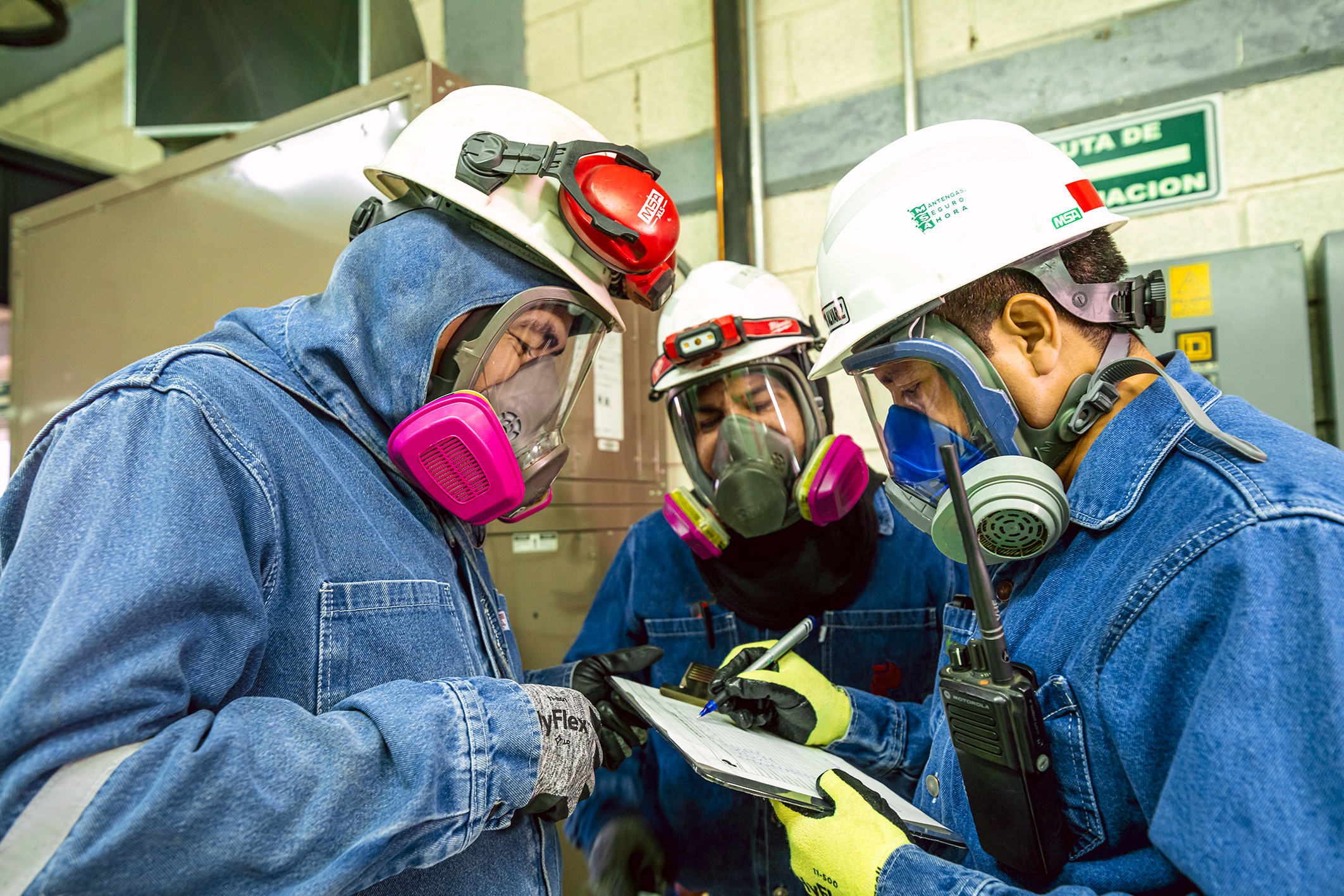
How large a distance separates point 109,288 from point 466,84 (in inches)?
62.5

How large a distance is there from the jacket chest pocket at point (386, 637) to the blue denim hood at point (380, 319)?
23 cm

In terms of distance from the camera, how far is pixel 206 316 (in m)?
2.21

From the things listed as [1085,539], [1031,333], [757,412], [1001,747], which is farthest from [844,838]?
[757,412]

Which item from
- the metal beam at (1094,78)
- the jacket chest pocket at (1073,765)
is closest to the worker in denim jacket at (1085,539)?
the jacket chest pocket at (1073,765)

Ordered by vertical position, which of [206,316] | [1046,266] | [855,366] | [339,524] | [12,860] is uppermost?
[206,316]

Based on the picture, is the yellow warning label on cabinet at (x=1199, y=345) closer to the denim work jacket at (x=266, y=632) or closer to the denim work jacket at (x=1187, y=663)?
the denim work jacket at (x=1187, y=663)

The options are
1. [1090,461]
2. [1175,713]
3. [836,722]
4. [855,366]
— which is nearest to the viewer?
[1175,713]

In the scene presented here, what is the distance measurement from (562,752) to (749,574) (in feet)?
2.78

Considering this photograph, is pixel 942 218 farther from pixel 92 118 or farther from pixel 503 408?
pixel 92 118

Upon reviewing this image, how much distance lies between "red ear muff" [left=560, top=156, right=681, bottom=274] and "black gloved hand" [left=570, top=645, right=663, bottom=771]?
0.76 meters

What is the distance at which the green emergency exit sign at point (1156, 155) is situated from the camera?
6.77ft

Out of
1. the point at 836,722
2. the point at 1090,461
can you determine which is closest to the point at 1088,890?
the point at 1090,461

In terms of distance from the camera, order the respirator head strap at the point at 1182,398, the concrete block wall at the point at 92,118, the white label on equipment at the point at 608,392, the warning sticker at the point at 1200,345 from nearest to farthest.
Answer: the respirator head strap at the point at 1182,398 → the warning sticker at the point at 1200,345 → the white label on equipment at the point at 608,392 → the concrete block wall at the point at 92,118

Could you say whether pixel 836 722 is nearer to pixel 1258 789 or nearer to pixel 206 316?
pixel 1258 789
